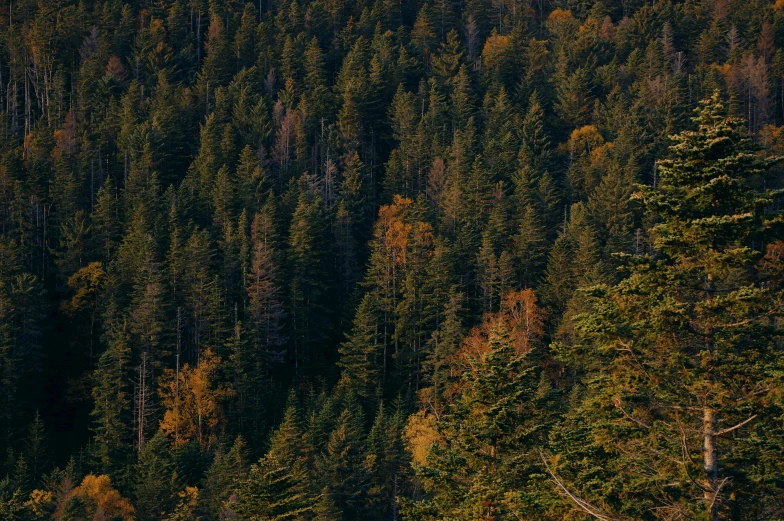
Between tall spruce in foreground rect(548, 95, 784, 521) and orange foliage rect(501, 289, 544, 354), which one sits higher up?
tall spruce in foreground rect(548, 95, 784, 521)

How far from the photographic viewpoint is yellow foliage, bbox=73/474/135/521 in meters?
65.2

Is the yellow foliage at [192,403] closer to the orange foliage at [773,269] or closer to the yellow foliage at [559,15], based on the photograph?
Answer: the orange foliage at [773,269]

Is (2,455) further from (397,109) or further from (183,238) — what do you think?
(397,109)

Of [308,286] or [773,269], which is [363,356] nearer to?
[308,286]

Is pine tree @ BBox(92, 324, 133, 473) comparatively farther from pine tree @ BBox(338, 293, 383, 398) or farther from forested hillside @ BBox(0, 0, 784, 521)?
pine tree @ BBox(338, 293, 383, 398)

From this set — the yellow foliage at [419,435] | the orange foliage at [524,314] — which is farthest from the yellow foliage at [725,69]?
the yellow foliage at [419,435]

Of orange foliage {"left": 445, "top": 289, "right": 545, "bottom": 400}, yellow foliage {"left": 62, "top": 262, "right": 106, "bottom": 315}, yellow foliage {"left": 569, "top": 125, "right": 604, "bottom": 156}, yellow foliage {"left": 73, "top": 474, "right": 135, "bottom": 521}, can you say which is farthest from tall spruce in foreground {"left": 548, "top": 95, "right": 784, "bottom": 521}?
yellow foliage {"left": 569, "top": 125, "right": 604, "bottom": 156}

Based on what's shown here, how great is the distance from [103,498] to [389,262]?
119 ft

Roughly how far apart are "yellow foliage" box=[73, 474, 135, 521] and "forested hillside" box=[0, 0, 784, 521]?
0.21 meters

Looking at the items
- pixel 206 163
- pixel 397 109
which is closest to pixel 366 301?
pixel 206 163

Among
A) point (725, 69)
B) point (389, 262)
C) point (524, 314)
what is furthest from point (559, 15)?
point (524, 314)

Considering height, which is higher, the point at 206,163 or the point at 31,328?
the point at 206,163

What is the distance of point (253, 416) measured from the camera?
263 ft

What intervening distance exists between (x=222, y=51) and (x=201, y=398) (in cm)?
7329
